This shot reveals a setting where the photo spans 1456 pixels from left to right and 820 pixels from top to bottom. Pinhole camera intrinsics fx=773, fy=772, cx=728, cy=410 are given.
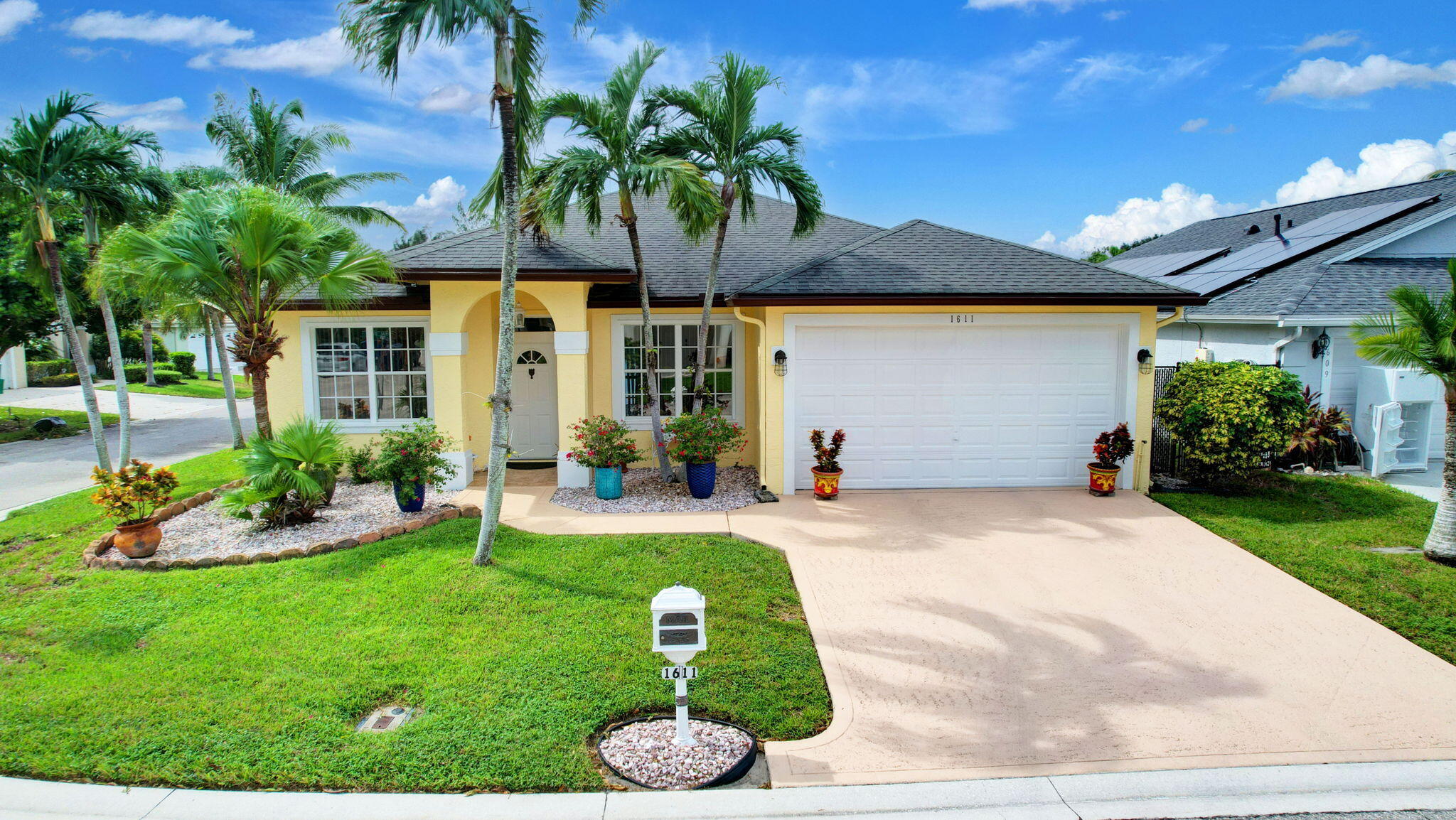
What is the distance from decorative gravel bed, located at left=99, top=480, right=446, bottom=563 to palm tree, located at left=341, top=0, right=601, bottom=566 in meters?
1.95

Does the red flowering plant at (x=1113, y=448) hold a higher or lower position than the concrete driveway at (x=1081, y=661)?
higher

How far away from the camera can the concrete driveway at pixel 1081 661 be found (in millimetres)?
4703

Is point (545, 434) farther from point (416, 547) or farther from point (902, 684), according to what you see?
point (902, 684)

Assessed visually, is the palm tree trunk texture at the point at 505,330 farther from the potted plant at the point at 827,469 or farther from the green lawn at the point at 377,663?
the potted plant at the point at 827,469

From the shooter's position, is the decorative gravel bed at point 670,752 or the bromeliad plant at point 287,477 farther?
the bromeliad plant at point 287,477

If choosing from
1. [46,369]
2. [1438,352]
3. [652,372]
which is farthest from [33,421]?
[1438,352]

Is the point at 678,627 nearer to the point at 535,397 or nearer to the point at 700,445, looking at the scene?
the point at 700,445

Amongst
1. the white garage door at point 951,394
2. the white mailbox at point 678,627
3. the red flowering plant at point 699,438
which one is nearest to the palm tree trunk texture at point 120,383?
the red flowering plant at point 699,438

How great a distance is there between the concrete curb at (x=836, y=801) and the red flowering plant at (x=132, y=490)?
445 centimetres

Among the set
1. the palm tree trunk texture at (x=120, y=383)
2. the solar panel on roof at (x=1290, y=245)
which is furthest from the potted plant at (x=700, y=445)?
the solar panel on roof at (x=1290, y=245)

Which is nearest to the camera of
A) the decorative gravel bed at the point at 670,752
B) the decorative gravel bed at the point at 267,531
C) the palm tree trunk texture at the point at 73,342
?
the decorative gravel bed at the point at 670,752

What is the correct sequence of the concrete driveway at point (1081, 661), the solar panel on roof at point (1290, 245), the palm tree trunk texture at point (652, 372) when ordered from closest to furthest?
the concrete driveway at point (1081, 661), the palm tree trunk texture at point (652, 372), the solar panel on roof at point (1290, 245)

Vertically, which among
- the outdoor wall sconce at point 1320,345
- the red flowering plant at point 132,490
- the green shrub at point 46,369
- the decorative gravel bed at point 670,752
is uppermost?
the outdoor wall sconce at point 1320,345

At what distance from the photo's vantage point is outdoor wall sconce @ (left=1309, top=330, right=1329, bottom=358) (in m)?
12.3
